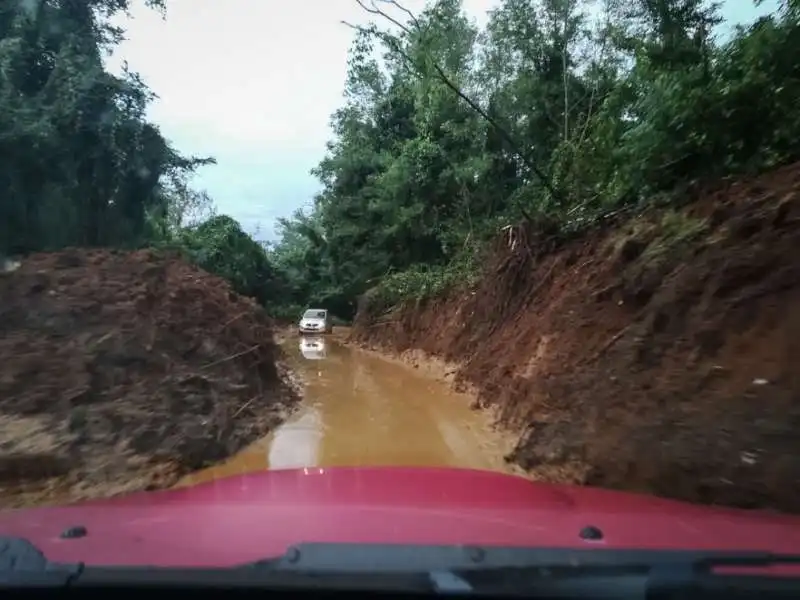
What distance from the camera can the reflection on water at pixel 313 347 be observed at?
2835 cm

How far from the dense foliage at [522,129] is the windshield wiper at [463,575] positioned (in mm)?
8924

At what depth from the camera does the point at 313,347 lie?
33594mm

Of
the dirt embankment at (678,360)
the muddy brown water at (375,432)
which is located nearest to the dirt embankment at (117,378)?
the muddy brown water at (375,432)

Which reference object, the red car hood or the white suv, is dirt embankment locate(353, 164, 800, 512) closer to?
the red car hood

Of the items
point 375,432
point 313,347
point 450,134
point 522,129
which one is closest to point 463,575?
point 375,432

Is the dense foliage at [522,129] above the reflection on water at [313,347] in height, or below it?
above

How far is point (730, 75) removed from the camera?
1116cm

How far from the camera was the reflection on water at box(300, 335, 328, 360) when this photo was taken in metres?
28.3

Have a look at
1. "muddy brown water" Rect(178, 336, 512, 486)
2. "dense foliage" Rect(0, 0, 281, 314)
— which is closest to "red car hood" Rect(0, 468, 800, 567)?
"muddy brown water" Rect(178, 336, 512, 486)

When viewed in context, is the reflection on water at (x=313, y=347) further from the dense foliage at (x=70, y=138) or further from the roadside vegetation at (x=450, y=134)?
the dense foliage at (x=70, y=138)

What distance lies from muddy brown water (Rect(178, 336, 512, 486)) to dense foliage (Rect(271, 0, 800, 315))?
15.1 ft

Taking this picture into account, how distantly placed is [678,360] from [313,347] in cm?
2579

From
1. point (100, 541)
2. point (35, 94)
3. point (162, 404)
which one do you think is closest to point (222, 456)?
point (162, 404)

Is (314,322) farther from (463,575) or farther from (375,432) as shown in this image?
(463,575)
